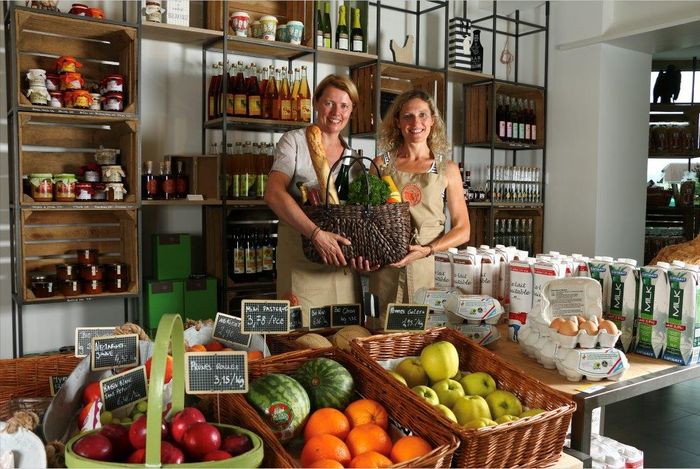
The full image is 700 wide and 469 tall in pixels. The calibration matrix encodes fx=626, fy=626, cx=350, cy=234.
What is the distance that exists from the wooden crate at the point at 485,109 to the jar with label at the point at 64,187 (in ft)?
11.0

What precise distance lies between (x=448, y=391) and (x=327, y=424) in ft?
0.97

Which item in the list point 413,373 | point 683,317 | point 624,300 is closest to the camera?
point 413,373

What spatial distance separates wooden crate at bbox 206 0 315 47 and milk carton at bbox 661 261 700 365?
10.0 feet

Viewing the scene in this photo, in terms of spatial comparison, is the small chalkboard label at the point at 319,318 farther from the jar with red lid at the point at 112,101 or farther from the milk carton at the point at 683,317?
the jar with red lid at the point at 112,101

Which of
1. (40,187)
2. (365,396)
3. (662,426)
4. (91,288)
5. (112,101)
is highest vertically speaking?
(112,101)

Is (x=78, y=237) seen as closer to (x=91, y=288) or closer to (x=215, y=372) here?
(x=91, y=288)

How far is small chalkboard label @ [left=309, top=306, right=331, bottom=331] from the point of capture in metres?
1.71

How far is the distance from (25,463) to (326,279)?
1.45 metres

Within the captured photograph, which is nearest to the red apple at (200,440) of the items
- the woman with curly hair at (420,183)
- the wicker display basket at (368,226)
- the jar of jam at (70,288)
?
the wicker display basket at (368,226)

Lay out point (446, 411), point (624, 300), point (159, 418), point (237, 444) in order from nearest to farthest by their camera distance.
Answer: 1. point (159, 418)
2. point (237, 444)
3. point (446, 411)
4. point (624, 300)

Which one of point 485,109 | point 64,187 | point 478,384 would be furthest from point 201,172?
point 478,384

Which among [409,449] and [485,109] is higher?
[485,109]

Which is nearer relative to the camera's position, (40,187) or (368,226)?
(368,226)

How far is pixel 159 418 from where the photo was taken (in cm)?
86
